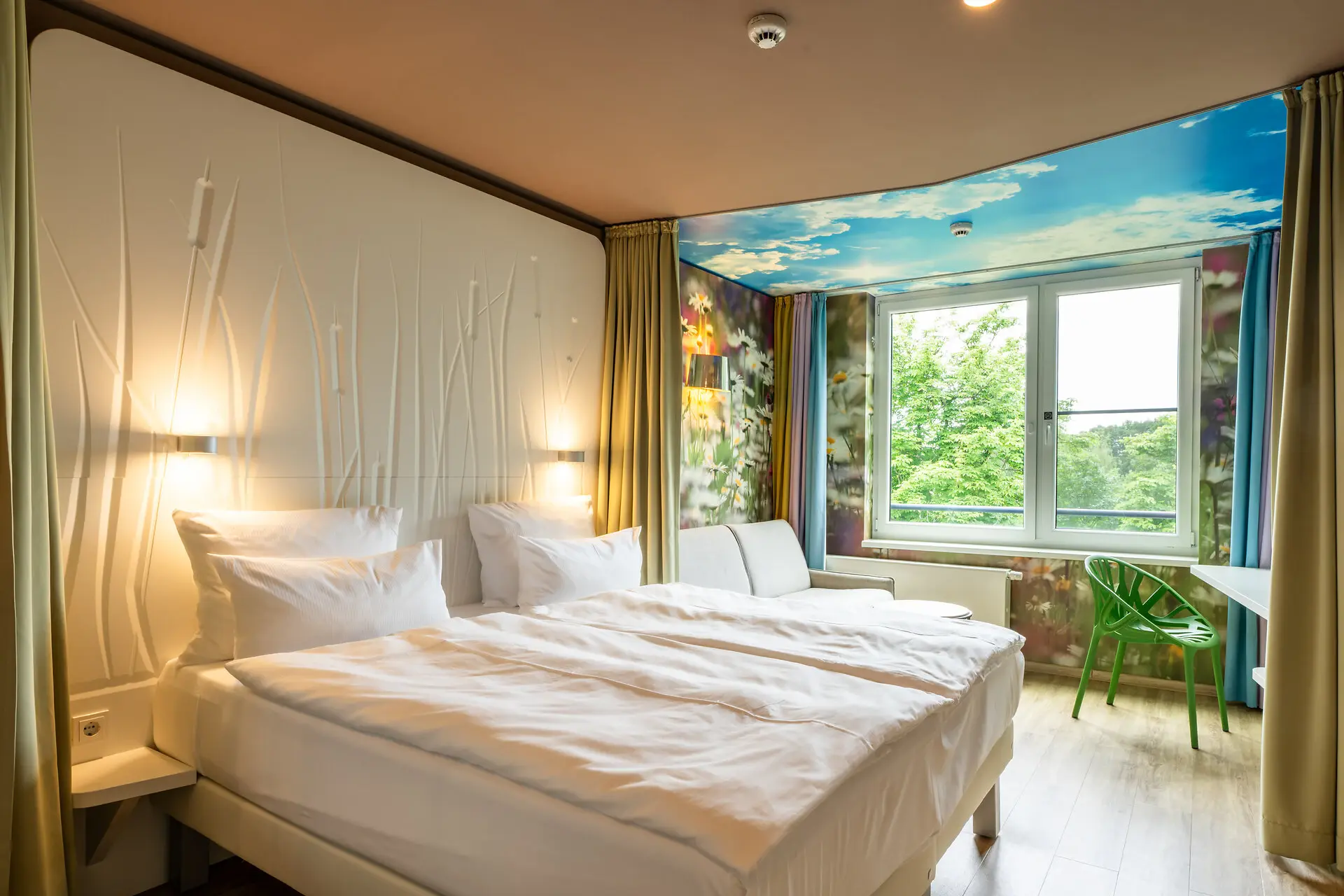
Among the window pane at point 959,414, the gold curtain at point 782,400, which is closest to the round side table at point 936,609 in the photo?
the window pane at point 959,414

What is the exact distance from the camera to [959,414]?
530cm

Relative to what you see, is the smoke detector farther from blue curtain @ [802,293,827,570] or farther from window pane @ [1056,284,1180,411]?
window pane @ [1056,284,1180,411]

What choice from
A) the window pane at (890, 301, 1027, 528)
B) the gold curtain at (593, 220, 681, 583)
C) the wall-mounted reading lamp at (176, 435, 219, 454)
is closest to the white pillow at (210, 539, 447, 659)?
the wall-mounted reading lamp at (176, 435, 219, 454)

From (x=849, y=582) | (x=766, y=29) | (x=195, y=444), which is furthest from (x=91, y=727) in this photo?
(x=849, y=582)

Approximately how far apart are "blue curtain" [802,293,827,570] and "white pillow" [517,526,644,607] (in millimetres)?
2336

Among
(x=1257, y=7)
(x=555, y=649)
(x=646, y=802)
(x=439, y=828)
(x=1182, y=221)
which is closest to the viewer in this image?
(x=646, y=802)

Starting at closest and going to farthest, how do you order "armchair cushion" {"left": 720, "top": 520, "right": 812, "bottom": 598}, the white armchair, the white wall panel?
the white wall panel → the white armchair → "armchair cushion" {"left": 720, "top": 520, "right": 812, "bottom": 598}

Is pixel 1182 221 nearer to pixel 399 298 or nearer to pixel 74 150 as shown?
pixel 399 298

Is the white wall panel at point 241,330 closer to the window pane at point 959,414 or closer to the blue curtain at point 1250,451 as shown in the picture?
the window pane at point 959,414

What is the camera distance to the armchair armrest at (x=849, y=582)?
482 centimetres

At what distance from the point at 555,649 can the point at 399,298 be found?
167 centimetres

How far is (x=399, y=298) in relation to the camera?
3078 mm

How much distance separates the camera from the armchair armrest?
4.82m

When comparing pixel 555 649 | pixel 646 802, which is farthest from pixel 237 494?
pixel 646 802
